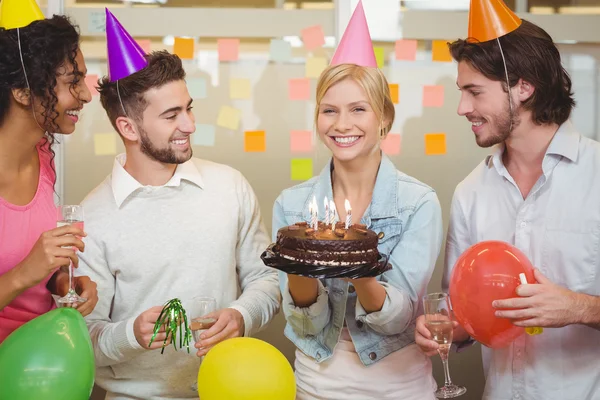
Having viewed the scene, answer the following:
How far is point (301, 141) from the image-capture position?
3.91 m

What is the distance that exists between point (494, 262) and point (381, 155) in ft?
2.00

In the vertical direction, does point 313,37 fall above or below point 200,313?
above

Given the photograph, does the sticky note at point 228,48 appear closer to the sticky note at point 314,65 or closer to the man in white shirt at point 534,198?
the sticky note at point 314,65

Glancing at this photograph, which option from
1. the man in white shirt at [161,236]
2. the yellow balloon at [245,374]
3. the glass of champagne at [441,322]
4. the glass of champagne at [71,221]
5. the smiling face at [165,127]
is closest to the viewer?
the yellow balloon at [245,374]

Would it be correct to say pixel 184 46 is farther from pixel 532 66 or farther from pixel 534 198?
pixel 534 198

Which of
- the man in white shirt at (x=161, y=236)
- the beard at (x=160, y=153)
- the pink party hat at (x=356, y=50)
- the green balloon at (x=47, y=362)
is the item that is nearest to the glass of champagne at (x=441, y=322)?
the man in white shirt at (x=161, y=236)

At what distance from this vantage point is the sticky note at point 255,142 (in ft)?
12.8

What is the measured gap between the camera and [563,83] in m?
2.45

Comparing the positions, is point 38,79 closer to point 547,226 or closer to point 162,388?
point 162,388

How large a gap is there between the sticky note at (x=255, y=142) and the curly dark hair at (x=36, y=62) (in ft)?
5.06

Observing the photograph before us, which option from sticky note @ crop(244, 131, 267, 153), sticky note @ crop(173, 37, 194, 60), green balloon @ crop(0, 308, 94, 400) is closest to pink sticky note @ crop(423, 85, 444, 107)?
sticky note @ crop(244, 131, 267, 153)

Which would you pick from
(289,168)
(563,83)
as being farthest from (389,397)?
(289,168)

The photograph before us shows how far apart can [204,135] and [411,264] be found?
1.91 meters

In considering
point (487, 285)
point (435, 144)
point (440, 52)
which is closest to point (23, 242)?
point (487, 285)
